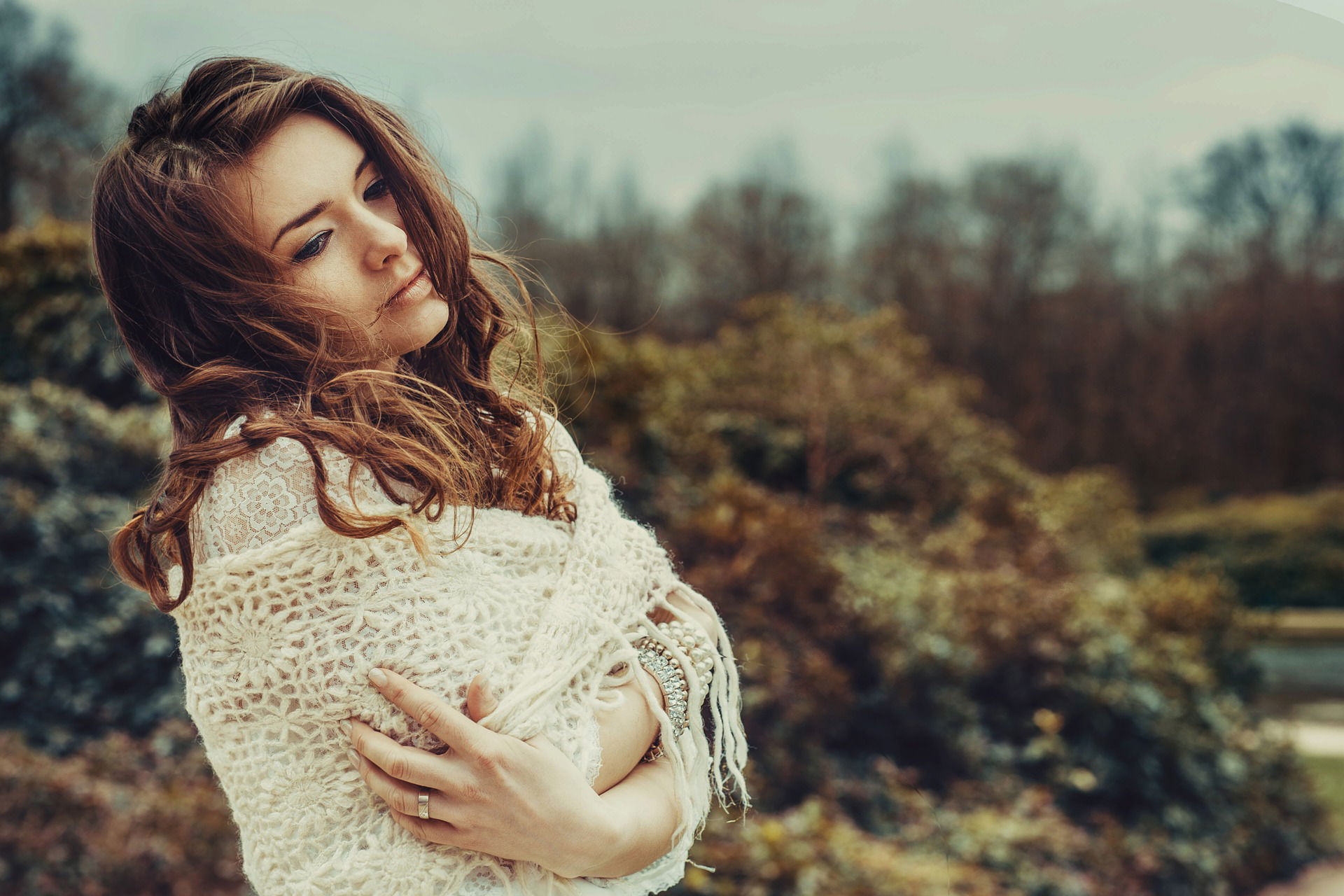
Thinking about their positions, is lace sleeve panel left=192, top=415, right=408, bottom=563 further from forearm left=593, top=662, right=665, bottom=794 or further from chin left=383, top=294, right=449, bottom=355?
forearm left=593, top=662, right=665, bottom=794

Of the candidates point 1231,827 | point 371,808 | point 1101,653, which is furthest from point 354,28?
point 1231,827

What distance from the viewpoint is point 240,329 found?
912 millimetres

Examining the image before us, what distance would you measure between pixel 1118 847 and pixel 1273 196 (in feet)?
13.3

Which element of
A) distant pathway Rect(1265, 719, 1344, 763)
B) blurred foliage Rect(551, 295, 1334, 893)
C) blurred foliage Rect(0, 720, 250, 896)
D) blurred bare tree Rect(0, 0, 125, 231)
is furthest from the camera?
blurred bare tree Rect(0, 0, 125, 231)

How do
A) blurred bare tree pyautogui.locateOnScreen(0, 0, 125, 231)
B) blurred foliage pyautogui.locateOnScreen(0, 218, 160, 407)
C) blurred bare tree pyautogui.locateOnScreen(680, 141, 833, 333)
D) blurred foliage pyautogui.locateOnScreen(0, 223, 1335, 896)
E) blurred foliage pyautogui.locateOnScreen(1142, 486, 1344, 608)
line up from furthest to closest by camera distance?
blurred bare tree pyautogui.locateOnScreen(680, 141, 833, 333), blurred foliage pyautogui.locateOnScreen(1142, 486, 1344, 608), blurred bare tree pyautogui.locateOnScreen(0, 0, 125, 231), blurred foliage pyautogui.locateOnScreen(0, 218, 160, 407), blurred foliage pyautogui.locateOnScreen(0, 223, 1335, 896)

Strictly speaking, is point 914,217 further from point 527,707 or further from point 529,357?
point 527,707

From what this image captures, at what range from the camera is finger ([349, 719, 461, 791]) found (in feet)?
2.65

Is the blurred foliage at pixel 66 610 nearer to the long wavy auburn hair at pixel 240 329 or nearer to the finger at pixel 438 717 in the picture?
the long wavy auburn hair at pixel 240 329

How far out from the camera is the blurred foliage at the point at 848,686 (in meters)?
3.22

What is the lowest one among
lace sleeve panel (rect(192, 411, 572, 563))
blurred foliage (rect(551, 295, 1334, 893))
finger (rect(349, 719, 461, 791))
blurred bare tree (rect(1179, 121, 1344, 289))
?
blurred foliage (rect(551, 295, 1334, 893))

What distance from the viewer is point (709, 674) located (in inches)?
41.2

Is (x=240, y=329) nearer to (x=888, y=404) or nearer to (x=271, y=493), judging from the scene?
(x=271, y=493)

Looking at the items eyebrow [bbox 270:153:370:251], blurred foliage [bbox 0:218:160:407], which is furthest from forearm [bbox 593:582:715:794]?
blurred foliage [bbox 0:218:160:407]

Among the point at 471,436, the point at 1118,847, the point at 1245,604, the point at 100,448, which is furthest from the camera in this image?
the point at 1245,604
